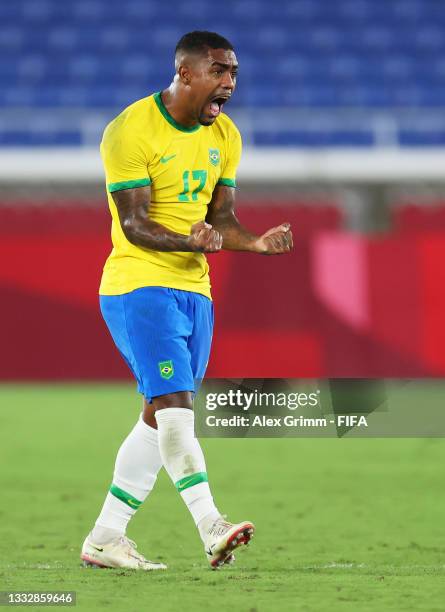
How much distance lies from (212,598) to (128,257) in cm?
132

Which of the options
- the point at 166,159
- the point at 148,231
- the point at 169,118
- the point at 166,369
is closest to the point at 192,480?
the point at 166,369

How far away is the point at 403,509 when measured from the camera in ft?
21.3

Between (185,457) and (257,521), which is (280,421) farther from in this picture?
(257,521)

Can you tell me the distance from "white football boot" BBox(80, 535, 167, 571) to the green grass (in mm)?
68

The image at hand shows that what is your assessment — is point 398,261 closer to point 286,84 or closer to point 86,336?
point 86,336

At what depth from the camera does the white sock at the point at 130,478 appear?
4.88 meters

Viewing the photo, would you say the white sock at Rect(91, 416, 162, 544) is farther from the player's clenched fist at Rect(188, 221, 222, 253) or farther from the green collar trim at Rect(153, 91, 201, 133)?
the green collar trim at Rect(153, 91, 201, 133)

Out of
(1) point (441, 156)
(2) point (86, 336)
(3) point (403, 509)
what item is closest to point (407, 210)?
(1) point (441, 156)

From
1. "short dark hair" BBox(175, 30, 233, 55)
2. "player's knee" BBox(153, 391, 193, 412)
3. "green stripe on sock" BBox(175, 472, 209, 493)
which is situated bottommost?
"green stripe on sock" BBox(175, 472, 209, 493)

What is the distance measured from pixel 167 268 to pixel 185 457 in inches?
27.2

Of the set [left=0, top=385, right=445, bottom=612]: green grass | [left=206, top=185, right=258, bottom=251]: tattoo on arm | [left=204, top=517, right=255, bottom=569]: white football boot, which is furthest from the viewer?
[left=206, top=185, right=258, bottom=251]: tattoo on arm

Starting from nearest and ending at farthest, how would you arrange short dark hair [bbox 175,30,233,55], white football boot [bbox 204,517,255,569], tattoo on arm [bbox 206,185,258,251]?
white football boot [bbox 204,517,255,569]
short dark hair [bbox 175,30,233,55]
tattoo on arm [bbox 206,185,258,251]

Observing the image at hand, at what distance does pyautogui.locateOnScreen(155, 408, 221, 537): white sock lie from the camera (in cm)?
462

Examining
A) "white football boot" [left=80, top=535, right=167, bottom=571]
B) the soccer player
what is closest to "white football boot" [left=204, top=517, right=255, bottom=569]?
the soccer player
